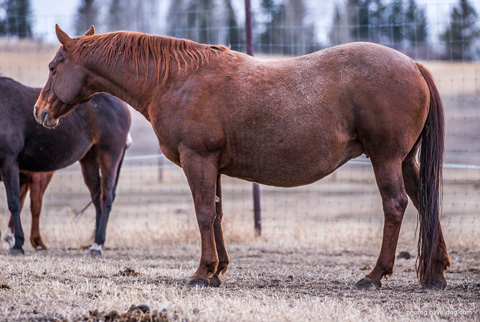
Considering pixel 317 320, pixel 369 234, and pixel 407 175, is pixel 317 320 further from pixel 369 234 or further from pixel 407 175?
pixel 369 234

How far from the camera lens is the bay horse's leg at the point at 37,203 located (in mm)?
8047

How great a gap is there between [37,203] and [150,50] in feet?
14.2

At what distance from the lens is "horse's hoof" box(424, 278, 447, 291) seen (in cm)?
463

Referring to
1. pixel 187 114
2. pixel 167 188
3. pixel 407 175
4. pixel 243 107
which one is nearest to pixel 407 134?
pixel 407 175

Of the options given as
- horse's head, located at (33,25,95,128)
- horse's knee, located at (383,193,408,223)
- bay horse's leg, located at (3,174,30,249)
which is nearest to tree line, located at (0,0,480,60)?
bay horse's leg, located at (3,174,30,249)

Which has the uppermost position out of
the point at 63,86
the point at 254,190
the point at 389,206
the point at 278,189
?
the point at 63,86

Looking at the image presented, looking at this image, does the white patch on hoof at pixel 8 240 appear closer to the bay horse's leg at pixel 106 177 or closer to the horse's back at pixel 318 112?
the bay horse's leg at pixel 106 177

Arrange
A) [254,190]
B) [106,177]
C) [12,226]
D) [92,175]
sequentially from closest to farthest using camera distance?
[106,177] → [12,226] → [92,175] → [254,190]

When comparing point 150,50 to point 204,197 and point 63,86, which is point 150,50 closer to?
point 63,86

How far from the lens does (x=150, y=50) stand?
4.93 meters

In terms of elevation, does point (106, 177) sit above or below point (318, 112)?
below

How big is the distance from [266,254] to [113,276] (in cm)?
291

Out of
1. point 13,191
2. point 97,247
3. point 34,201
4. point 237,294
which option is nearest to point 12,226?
point 34,201

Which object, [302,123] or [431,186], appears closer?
[302,123]
